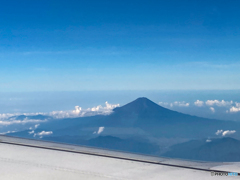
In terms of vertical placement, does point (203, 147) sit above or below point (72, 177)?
below

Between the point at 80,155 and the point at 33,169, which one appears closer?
the point at 33,169

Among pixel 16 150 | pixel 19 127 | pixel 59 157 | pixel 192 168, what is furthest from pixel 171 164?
pixel 19 127

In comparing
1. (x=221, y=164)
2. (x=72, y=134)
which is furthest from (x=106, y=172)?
(x=72, y=134)

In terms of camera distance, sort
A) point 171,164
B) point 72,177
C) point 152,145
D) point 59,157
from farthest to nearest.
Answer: point 152,145 → point 59,157 → point 171,164 → point 72,177

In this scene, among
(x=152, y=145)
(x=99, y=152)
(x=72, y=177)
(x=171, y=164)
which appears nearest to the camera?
(x=72, y=177)

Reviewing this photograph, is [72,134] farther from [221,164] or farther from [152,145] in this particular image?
[221,164]

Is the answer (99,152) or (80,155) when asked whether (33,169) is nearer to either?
(80,155)
